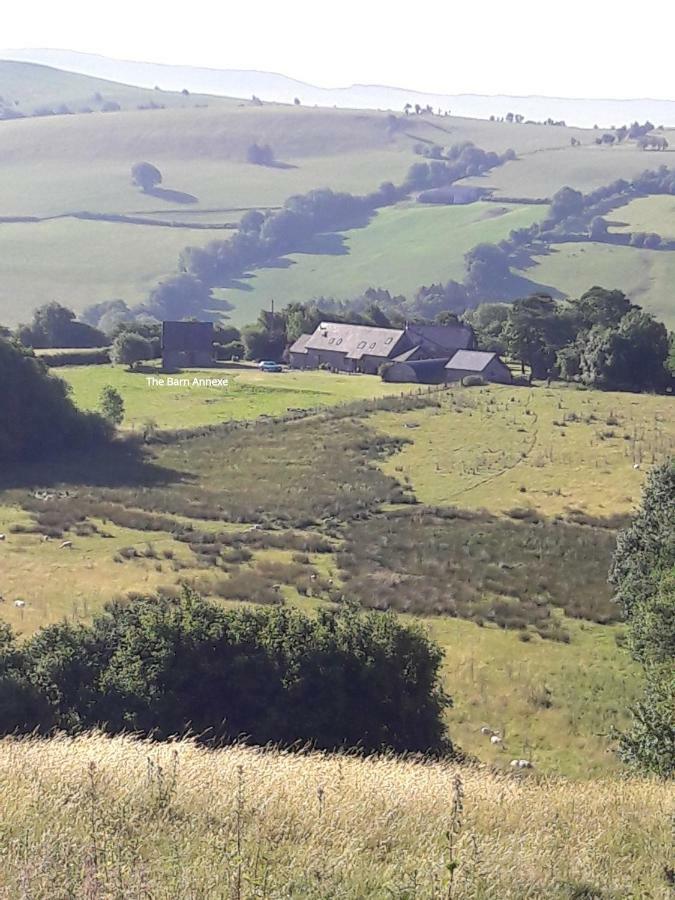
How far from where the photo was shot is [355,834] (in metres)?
8.52

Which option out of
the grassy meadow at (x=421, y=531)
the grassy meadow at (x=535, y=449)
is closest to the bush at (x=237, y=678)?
the grassy meadow at (x=421, y=531)

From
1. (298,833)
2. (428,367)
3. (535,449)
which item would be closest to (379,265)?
(428,367)

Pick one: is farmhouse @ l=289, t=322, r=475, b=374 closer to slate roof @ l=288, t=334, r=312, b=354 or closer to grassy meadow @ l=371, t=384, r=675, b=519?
slate roof @ l=288, t=334, r=312, b=354

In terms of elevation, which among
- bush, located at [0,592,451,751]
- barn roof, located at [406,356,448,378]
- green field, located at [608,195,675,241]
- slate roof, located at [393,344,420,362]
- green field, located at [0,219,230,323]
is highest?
green field, located at [608,195,675,241]

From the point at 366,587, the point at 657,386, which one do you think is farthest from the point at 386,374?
the point at 366,587

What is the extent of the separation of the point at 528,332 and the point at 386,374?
12499 mm

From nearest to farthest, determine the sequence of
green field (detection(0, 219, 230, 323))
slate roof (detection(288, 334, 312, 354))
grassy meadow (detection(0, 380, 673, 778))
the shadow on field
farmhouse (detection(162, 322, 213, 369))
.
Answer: grassy meadow (detection(0, 380, 673, 778)) → the shadow on field → farmhouse (detection(162, 322, 213, 369)) → slate roof (detection(288, 334, 312, 354)) → green field (detection(0, 219, 230, 323))

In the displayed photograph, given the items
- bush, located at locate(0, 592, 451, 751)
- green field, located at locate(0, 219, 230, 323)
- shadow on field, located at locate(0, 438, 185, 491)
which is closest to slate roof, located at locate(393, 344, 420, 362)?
shadow on field, located at locate(0, 438, 185, 491)

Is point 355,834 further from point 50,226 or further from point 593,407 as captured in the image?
point 50,226

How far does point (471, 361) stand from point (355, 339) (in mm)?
15318

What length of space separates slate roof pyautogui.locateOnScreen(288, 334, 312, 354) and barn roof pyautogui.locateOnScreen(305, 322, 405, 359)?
1.40ft

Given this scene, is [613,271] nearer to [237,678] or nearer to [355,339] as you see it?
[355,339]

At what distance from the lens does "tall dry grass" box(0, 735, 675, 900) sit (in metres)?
7.25

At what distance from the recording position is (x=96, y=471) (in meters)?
48.9
